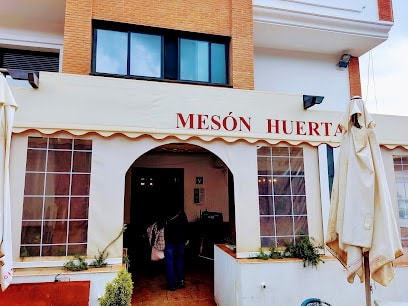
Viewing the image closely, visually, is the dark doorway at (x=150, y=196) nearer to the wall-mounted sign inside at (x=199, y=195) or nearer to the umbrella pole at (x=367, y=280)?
the wall-mounted sign inside at (x=199, y=195)

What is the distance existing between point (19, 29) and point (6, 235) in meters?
7.79

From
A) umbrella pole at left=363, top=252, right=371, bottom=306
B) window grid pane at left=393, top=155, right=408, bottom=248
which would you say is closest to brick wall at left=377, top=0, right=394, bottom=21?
window grid pane at left=393, top=155, right=408, bottom=248

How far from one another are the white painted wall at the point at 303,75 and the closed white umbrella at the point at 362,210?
6.15 meters

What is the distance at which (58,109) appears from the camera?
17.1 ft

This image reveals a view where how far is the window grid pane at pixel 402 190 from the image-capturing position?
6734 mm

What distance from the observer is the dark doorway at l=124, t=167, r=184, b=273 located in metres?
10.1

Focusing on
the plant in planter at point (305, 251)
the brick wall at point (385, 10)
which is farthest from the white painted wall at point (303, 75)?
the plant in planter at point (305, 251)

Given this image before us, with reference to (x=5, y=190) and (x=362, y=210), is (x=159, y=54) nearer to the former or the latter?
(x=5, y=190)

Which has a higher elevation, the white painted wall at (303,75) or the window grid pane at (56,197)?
the white painted wall at (303,75)

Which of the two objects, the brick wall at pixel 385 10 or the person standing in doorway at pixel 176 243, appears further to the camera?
the brick wall at pixel 385 10

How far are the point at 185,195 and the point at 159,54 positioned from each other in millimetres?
4941

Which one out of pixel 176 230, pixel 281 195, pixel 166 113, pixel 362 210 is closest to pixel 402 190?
pixel 281 195

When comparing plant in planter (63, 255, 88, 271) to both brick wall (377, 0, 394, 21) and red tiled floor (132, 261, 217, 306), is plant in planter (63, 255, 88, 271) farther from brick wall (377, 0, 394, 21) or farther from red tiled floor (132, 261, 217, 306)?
brick wall (377, 0, 394, 21)

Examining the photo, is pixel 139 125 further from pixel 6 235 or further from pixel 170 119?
pixel 6 235
